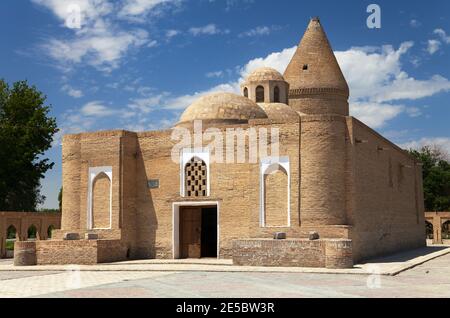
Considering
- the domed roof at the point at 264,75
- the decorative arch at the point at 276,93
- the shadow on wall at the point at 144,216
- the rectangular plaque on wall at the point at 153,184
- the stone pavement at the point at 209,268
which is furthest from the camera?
the decorative arch at the point at 276,93

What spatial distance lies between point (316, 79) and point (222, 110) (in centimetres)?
1110

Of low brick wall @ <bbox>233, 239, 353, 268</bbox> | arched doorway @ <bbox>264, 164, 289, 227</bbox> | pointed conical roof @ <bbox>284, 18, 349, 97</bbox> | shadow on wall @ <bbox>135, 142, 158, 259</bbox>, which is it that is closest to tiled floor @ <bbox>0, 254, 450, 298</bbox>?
low brick wall @ <bbox>233, 239, 353, 268</bbox>

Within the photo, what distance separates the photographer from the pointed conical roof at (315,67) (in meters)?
32.3

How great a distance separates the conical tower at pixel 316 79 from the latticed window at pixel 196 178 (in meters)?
12.1

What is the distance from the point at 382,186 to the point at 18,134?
20940mm

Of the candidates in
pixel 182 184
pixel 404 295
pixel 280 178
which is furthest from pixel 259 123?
pixel 404 295

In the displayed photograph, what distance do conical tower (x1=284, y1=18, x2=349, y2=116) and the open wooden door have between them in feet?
40.6

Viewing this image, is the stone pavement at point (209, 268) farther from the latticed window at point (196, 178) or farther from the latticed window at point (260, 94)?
the latticed window at point (260, 94)

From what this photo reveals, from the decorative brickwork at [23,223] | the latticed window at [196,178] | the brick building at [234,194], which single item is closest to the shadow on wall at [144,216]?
the brick building at [234,194]

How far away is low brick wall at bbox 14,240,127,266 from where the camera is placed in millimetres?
19656

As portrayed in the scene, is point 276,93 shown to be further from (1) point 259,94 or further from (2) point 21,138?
(2) point 21,138

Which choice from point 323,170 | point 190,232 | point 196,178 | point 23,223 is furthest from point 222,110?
point 23,223

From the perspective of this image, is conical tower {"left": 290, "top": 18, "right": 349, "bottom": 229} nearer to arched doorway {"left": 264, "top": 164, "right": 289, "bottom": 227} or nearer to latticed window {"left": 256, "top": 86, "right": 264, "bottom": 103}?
arched doorway {"left": 264, "top": 164, "right": 289, "bottom": 227}
